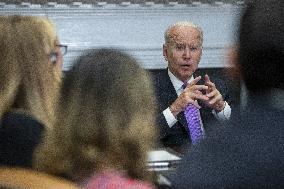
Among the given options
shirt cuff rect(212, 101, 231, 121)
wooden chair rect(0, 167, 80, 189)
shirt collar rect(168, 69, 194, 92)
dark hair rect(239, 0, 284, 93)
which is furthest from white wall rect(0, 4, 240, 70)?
wooden chair rect(0, 167, 80, 189)

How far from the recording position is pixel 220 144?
135cm

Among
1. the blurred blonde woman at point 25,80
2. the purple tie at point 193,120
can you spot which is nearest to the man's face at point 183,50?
the purple tie at point 193,120

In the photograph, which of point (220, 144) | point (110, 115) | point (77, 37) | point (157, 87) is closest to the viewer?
point (220, 144)

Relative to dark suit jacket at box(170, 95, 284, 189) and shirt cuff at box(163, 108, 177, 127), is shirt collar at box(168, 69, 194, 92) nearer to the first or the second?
shirt cuff at box(163, 108, 177, 127)

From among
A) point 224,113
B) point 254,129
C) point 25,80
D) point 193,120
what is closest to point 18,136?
point 25,80

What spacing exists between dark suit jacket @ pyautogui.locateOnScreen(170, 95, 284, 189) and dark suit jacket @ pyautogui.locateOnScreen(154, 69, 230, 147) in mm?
1770

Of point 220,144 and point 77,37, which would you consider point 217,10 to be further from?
point 220,144

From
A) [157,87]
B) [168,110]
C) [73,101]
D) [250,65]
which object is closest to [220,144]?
[250,65]

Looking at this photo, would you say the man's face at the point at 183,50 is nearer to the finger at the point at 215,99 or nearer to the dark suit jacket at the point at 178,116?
the dark suit jacket at the point at 178,116

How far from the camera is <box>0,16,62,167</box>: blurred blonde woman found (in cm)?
220

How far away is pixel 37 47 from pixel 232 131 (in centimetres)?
110

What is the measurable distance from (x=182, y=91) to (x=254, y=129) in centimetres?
208

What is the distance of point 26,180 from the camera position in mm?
1124

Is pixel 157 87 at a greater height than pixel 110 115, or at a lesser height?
lesser
